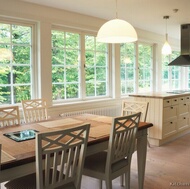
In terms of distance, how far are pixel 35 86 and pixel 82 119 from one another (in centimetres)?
143

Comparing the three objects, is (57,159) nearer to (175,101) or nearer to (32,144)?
(32,144)

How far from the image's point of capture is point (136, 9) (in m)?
4.02

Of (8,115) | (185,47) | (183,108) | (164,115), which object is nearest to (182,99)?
(183,108)

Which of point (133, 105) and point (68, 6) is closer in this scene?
point (133, 105)

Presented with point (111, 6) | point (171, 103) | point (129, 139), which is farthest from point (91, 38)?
point (129, 139)

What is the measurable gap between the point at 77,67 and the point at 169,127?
2031 millimetres

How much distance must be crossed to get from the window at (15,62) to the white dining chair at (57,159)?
6.72ft

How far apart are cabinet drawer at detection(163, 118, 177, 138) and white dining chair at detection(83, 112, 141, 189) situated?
211 cm

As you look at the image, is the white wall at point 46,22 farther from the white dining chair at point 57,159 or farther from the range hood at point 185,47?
the white dining chair at point 57,159

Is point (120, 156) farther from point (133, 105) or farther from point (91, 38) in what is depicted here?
point (91, 38)

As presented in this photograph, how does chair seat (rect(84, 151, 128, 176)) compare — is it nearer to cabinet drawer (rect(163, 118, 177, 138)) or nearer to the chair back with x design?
the chair back with x design

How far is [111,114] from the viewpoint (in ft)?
16.1

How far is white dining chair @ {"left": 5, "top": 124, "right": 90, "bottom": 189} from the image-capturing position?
147cm

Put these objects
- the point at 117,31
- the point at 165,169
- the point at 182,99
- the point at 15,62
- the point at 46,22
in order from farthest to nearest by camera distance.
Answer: the point at 182,99
the point at 46,22
the point at 15,62
the point at 165,169
the point at 117,31
